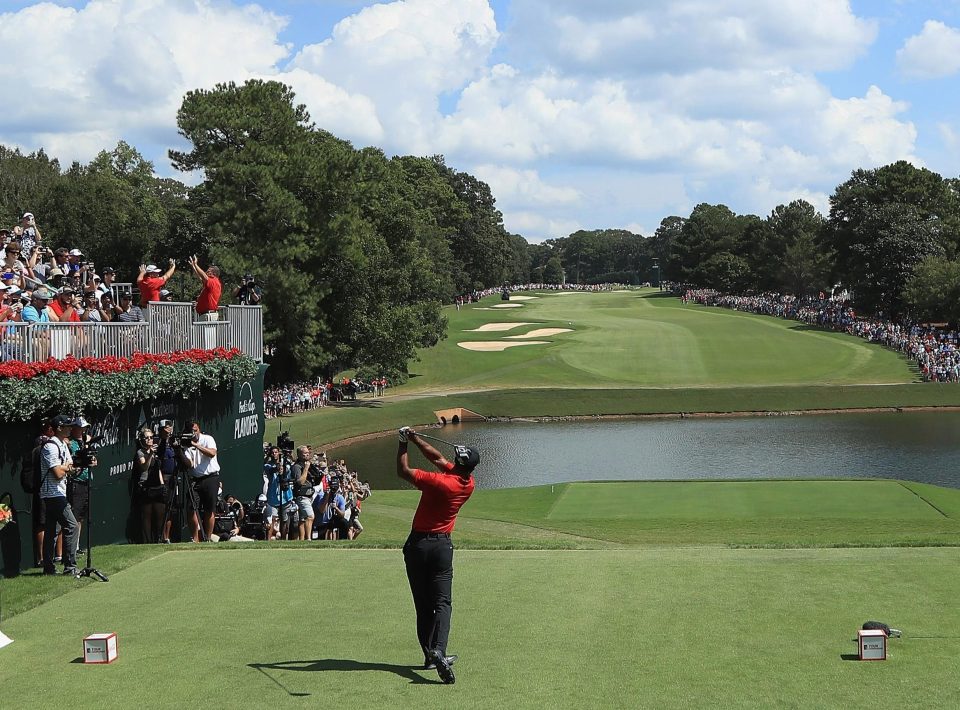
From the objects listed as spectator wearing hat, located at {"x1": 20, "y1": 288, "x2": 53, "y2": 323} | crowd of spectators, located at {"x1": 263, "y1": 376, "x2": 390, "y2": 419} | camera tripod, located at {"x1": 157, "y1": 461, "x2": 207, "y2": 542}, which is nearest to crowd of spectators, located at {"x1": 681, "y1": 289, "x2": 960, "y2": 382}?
crowd of spectators, located at {"x1": 263, "y1": 376, "x2": 390, "y2": 419}

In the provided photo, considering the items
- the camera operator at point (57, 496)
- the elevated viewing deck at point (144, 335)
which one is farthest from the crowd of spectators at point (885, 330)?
the camera operator at point (57, 496)

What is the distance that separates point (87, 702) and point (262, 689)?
138cm

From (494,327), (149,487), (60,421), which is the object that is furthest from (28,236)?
(494,327)

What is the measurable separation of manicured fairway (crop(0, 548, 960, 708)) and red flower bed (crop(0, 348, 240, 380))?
3.25 m

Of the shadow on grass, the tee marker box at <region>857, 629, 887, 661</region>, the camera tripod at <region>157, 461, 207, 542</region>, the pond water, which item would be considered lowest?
the pond water

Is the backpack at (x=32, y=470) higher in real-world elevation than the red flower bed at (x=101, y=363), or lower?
lower

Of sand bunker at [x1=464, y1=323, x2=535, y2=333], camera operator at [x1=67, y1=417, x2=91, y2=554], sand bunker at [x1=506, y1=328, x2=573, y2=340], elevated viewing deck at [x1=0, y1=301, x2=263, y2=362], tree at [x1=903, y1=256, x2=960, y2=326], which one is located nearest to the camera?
camera operator at [x1=67, y1=417, x2=91, y2=554]

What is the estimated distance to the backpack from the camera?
14852mm

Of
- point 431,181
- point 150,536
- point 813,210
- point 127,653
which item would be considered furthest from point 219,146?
point 813,210

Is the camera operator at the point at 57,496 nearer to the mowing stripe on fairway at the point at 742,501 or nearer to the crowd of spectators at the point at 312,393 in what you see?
the mowing stripe on fairway at the point at 742,501

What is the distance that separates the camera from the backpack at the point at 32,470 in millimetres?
14852

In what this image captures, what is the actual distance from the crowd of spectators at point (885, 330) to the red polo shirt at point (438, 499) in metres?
64.3

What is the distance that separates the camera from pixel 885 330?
8475 centimetres

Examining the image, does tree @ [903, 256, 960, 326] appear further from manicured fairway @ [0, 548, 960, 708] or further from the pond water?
manicured fairway @ [0, 548, 960, 708]
